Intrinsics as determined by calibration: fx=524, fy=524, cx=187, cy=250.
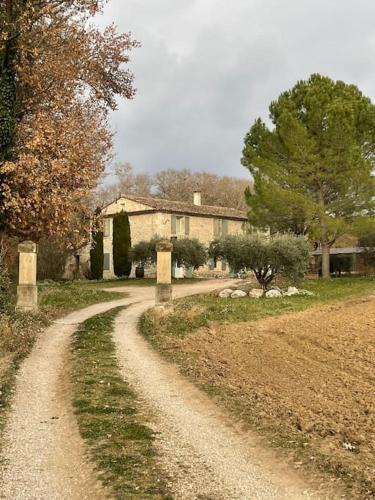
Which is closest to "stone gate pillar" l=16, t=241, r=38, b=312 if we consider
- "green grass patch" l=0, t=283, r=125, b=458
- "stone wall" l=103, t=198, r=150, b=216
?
"green grass patch" l=0, t=283, r=125, b=458

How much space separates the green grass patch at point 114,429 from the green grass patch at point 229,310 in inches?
144

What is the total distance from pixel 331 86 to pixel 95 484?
1153 inches

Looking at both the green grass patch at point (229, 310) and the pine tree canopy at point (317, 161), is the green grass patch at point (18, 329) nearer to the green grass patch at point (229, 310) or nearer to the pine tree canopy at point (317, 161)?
the green grass patch at point (229, 310)

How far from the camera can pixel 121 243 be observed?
4319 centimetres

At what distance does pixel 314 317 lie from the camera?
16297mm

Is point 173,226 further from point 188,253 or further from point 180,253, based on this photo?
point 188,253

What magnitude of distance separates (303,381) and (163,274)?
342 inches

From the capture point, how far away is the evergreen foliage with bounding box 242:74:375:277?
28516mm

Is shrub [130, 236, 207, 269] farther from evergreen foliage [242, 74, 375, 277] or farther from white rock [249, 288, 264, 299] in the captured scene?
white rock [249, 288, 264, 299]

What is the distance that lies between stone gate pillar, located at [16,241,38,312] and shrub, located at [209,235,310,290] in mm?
9206

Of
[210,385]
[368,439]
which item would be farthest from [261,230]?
[368,439]

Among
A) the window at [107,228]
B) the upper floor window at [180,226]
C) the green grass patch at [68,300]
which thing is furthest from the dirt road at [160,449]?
the window at [107,228]

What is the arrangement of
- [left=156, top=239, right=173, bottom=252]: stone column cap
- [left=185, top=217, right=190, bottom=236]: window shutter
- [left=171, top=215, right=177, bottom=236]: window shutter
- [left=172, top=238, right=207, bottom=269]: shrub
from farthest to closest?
[left=185, top=217, right=190, bottom=236]: window shutter < [left=171, top=215, right=177, bottom=236]: window shutter < [left=172, top=238, right=207, bottom=269]: shrub < [left=156, top=239, right=173, bottom=252]: stone column cap

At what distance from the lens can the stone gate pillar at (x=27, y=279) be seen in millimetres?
16312
